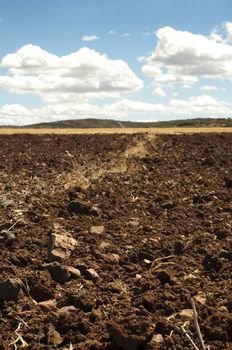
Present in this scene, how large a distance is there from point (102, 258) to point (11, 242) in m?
1.23

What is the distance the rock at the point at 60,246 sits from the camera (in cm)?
706

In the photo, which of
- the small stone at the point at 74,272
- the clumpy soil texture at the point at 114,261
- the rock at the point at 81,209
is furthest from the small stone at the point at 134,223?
the small stone at the point at 74,272

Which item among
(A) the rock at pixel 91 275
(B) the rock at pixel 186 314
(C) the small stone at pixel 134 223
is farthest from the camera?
(C) the small stone at pixel 134 223

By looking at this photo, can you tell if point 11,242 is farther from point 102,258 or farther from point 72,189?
point 72,189

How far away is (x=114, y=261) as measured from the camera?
7.06m

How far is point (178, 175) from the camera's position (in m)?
15.2

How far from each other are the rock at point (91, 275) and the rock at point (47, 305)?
2.29ft

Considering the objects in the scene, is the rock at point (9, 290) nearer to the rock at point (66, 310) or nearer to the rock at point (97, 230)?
the rock at point (66, 310)

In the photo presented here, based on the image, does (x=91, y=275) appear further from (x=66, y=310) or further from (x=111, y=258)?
(x=66, y=310)

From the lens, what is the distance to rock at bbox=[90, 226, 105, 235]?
8.48 m

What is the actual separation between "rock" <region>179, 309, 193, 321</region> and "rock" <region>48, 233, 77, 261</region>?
2.20 meters

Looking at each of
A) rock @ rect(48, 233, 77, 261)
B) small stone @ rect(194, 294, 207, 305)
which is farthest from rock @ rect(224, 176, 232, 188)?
small stone @ rect(194, 294, 207, 305)

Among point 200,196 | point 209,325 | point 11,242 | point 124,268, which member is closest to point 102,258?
point 124,268

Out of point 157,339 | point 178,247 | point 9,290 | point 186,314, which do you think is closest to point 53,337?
point 157,339
